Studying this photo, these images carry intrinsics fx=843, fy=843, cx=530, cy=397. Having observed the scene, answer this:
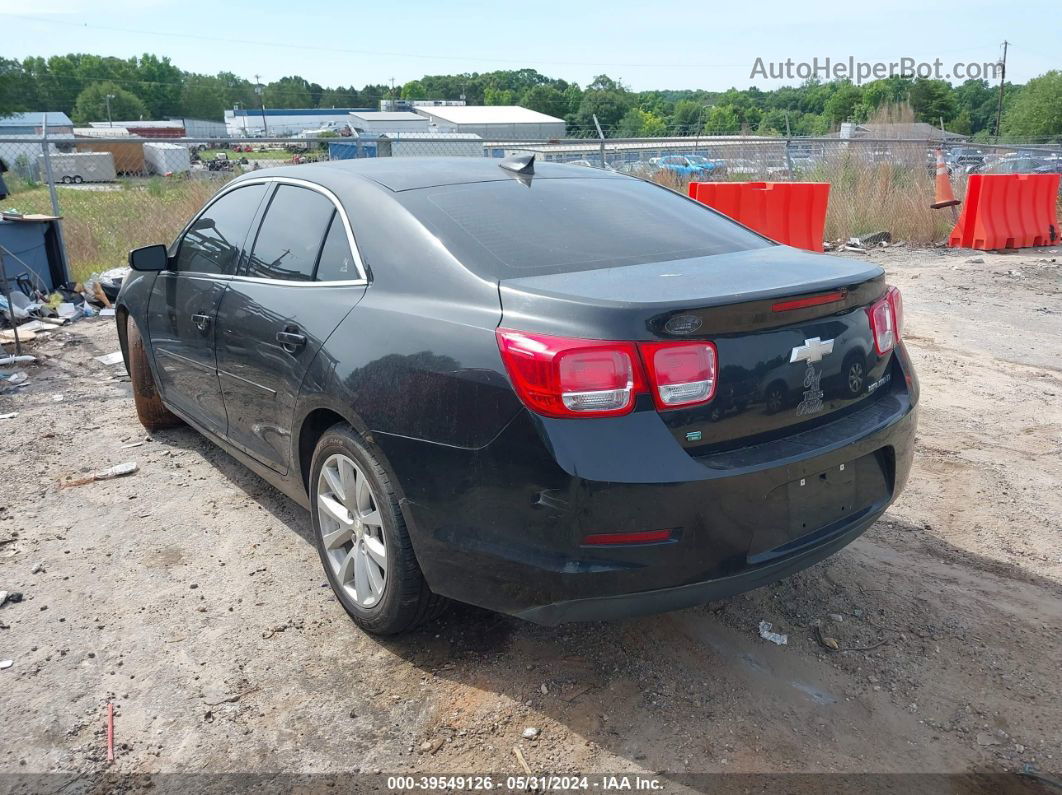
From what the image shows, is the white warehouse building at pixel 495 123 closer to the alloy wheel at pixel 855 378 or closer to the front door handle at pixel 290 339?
the front door handle at pixel 290 339

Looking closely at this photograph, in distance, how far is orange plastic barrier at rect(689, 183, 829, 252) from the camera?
34.5ft

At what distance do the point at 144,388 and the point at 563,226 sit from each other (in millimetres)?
3309

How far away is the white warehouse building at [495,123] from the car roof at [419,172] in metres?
43.3

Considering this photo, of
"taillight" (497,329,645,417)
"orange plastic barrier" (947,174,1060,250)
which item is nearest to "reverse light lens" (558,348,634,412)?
"taillight" (497,329,645,417)

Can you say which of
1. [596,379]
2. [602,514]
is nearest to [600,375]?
[596,379]

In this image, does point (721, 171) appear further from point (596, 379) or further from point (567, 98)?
point (567, 98)

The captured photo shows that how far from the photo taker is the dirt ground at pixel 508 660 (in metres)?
2.54

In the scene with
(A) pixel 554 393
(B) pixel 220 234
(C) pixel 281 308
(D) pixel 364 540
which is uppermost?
(B) pixel 220 234

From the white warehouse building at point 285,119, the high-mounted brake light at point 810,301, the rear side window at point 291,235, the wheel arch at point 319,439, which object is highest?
the white warehouse building at point 285,119

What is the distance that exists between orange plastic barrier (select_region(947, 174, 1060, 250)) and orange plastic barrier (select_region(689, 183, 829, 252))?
148 inches

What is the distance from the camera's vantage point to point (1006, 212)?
43.7 ft

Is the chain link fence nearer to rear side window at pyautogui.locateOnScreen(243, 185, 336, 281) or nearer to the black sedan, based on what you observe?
rear side window at pyautogui.locateOnScreen(243, 185, 336, 281)

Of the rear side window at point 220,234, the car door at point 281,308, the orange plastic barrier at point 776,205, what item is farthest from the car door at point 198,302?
the orange plastic barrier at point 776,205

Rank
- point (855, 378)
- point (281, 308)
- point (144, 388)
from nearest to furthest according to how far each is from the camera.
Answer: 1. point (855, 378)
2. point (281, 308)
3. point (144, 388)
